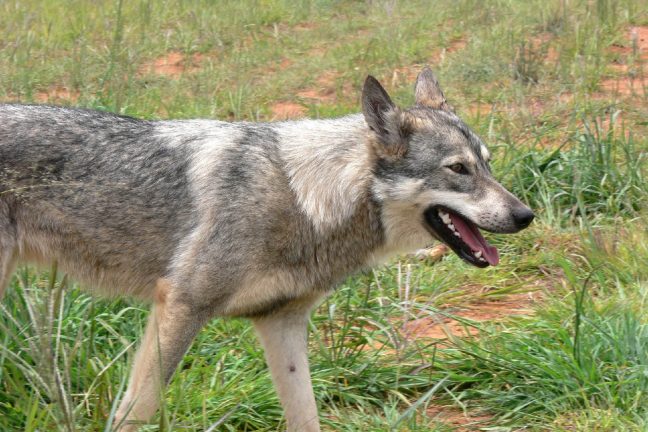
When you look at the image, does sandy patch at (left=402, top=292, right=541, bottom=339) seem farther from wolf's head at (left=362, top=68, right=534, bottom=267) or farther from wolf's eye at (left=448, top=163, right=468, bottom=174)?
wolf's eye at (left=448, top=163, right=468, bottom=174)

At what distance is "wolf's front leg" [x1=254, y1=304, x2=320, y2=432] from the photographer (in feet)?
12.5

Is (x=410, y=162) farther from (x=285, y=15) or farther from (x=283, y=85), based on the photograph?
(x=285, y=15)

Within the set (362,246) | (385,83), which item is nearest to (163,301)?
(362,246)

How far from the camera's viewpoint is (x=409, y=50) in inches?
350

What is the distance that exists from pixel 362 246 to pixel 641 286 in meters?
1.61

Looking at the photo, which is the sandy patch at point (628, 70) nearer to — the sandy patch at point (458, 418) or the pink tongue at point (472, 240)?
the pink tongue at point (472, 240)

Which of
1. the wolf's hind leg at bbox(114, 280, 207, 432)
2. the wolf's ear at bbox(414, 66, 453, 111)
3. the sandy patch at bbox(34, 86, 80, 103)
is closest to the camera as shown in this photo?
the wolf's hind leg at bbox(114, 280, 207, 432)

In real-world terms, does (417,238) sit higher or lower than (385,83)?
higher

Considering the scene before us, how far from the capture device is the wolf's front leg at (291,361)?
3809mm

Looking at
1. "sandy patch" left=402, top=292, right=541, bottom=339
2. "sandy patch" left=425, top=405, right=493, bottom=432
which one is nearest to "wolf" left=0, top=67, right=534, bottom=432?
"sandy patch" left=425, top=405, right=493, bottom=432

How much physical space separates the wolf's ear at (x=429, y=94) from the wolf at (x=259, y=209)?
10.7 inches

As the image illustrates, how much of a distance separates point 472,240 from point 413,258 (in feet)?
5.26

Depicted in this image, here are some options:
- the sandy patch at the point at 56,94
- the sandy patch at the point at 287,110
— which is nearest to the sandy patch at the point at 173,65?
the sandy patch at the point at 56,94

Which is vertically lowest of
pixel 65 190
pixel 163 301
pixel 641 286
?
pixel 641 286
